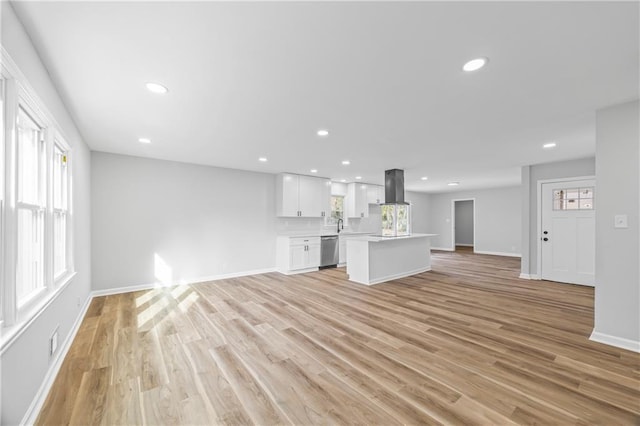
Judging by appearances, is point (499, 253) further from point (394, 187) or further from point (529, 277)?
point (394, 187)

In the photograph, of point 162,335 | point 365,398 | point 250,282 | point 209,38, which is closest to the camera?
point 209,38

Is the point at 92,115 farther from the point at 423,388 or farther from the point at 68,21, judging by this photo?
the point at 423,388

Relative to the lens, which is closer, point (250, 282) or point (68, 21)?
point (68, 21)

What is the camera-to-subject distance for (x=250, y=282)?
5.41 m

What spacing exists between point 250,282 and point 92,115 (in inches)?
145

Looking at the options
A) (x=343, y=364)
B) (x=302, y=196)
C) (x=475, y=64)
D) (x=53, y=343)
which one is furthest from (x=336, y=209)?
(x=53, y=343)

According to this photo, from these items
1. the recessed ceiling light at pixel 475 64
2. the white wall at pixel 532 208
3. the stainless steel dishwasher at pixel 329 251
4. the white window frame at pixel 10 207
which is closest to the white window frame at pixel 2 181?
A: the white window frame at pixel 10 207

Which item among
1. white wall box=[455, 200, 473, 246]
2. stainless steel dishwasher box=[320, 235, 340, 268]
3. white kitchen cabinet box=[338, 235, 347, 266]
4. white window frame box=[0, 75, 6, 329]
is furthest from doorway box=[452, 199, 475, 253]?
white window frame box=[0, 75, 6, 329]

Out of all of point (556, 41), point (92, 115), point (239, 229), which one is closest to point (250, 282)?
point (239, 229)

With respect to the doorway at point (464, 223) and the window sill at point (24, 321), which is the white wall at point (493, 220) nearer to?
the doorway at point (464, 223)

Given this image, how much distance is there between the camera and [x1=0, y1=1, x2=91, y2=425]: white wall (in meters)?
1.41

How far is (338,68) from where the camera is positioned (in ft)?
6.68

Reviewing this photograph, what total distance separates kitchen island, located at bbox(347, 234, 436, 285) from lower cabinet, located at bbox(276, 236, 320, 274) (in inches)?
51.4

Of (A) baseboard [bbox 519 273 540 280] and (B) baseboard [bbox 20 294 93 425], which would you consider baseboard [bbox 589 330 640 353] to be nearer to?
(A) baseboard [bbox 519 273 540 280]
